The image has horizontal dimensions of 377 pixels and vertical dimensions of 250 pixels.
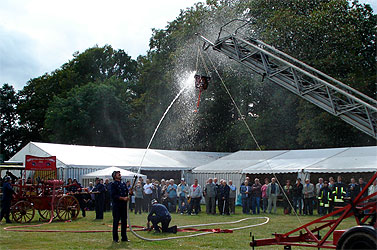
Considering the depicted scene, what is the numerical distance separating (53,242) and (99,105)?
43954mm

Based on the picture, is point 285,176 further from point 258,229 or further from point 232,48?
point 232,48

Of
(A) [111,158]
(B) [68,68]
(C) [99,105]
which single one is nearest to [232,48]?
(A) [111,158]

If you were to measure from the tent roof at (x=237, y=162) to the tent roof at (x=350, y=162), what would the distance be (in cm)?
497

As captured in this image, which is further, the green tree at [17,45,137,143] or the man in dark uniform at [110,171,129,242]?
the green tree at [17,45,137,143]

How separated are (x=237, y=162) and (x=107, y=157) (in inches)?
328

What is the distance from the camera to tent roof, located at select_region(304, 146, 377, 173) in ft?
73.9

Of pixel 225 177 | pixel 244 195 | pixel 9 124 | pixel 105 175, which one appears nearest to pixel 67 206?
pixel 105 175

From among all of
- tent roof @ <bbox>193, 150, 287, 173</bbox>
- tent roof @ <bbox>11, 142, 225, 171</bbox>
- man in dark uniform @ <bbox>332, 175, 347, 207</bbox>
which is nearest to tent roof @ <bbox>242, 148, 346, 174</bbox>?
tent roof @ <bbox>193, 150, 287, 173</bbox>

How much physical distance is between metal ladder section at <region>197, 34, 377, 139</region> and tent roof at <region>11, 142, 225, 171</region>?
13001 mm

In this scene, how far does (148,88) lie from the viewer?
50594mm

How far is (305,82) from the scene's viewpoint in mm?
13648

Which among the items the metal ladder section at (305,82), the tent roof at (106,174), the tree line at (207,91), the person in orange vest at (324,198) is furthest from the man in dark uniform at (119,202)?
the tree line at (207,91)

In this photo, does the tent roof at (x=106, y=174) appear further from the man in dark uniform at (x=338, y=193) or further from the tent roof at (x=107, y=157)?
the man in dark uniform at (x=338, y=193)

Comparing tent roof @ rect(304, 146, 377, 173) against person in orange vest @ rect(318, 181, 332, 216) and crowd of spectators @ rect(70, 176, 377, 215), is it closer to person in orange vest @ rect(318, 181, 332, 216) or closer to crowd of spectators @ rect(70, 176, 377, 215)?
crowd of spectators @ rect(70, 176, 377, 215)
